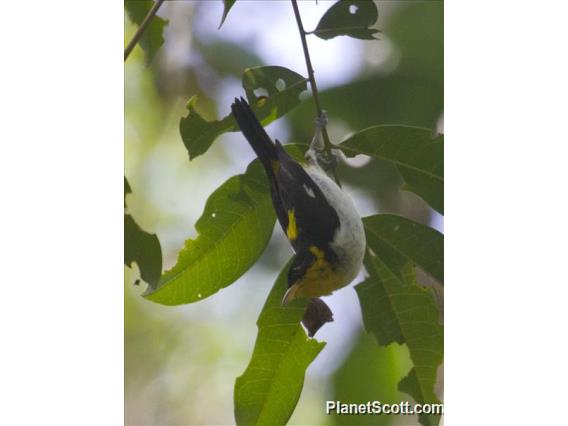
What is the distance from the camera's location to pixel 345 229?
74.1 inches

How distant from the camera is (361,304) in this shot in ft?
6.19

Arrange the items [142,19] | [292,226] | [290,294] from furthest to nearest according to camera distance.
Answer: [142,19]
[292,226]
[290,294]

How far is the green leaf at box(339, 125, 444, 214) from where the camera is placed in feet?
6.01

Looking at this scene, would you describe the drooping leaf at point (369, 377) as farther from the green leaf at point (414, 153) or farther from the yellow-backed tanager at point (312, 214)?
the green leaf at point (414, 153)

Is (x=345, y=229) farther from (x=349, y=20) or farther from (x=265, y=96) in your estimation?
(x=349, y=20)

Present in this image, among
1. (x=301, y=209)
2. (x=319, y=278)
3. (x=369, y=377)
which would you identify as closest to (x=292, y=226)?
(x=301, y=209)

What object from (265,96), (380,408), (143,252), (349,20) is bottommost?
(380,408)

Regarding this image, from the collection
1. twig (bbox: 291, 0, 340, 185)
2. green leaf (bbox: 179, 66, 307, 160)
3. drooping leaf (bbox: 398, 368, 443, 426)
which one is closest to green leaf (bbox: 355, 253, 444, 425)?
drooping leaf (bbox: 398, 368, 443, 426)

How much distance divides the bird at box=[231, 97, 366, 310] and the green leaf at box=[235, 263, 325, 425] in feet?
0.19

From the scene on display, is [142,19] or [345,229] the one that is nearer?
[345,229]

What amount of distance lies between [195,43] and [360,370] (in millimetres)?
1044

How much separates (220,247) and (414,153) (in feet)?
1.73

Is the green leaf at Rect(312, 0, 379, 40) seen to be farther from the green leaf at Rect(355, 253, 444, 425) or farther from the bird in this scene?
the green leaf at Rect(355, 253, 444, 425)

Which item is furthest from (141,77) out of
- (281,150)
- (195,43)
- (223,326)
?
(223,326)
